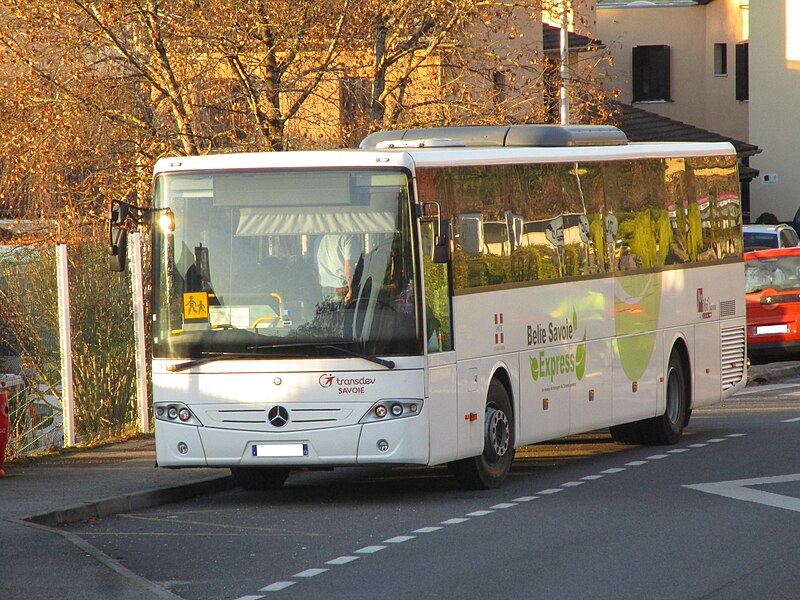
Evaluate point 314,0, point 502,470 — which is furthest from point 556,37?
point 502,470

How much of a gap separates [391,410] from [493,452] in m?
1.55

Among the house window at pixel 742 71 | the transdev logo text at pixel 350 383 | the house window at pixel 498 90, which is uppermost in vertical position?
the house window at pixel 742 71

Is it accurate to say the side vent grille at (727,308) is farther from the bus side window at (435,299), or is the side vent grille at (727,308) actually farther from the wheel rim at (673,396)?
the bus side window at (435,299)

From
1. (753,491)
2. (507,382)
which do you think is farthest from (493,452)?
(753,491)

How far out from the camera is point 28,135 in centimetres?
2072

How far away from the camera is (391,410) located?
1297cm

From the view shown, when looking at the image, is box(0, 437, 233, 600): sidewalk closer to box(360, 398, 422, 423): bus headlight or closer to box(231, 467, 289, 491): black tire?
box(231, 467, 289, 491): black tire

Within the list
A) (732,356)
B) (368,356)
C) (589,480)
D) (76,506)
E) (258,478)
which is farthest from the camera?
(732,356)

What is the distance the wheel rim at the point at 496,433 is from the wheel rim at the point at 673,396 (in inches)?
147

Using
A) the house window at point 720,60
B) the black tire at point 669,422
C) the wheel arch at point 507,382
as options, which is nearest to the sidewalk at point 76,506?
the wheel arch at point 507,382

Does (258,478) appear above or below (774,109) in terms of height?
below

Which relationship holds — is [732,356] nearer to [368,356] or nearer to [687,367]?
[687,367]

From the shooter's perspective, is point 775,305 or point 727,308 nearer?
point 727,308

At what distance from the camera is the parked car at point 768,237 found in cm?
3484
